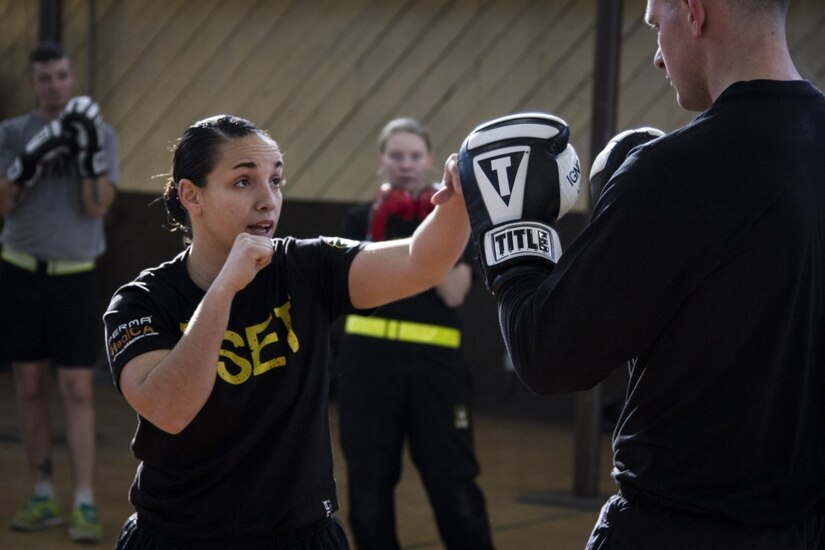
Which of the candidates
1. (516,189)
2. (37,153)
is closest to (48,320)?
(37,153)

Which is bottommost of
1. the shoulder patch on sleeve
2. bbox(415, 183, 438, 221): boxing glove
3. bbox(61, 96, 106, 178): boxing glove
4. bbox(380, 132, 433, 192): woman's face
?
the shoulder patch on sleeve

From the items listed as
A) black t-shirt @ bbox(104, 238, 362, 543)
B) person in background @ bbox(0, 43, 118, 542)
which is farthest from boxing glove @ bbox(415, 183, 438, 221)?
black t-shirt @ bbox(104, 238, 362, 543)

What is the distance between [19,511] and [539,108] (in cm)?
417

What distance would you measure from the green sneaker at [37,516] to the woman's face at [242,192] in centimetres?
→ 308

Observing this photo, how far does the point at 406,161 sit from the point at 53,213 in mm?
1622

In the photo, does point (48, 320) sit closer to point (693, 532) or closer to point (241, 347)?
point (241, 347)

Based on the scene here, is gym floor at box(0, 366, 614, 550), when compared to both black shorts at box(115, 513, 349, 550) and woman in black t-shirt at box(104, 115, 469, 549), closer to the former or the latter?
black shorts at box(115, 513, 349, 550)

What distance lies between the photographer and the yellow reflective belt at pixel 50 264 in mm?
5477

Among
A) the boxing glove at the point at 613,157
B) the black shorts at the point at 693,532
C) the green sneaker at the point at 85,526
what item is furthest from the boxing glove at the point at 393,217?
the black shorts at the point at 693,532

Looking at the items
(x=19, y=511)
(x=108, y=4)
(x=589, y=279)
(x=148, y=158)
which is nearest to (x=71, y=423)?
(x=19, y=511)

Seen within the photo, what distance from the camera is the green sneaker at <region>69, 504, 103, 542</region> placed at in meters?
5.10

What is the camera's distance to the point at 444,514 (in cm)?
460

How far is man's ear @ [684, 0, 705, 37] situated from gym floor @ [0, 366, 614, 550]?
3557 millimetres

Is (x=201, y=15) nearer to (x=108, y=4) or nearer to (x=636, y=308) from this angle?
(x=108, y=4)
